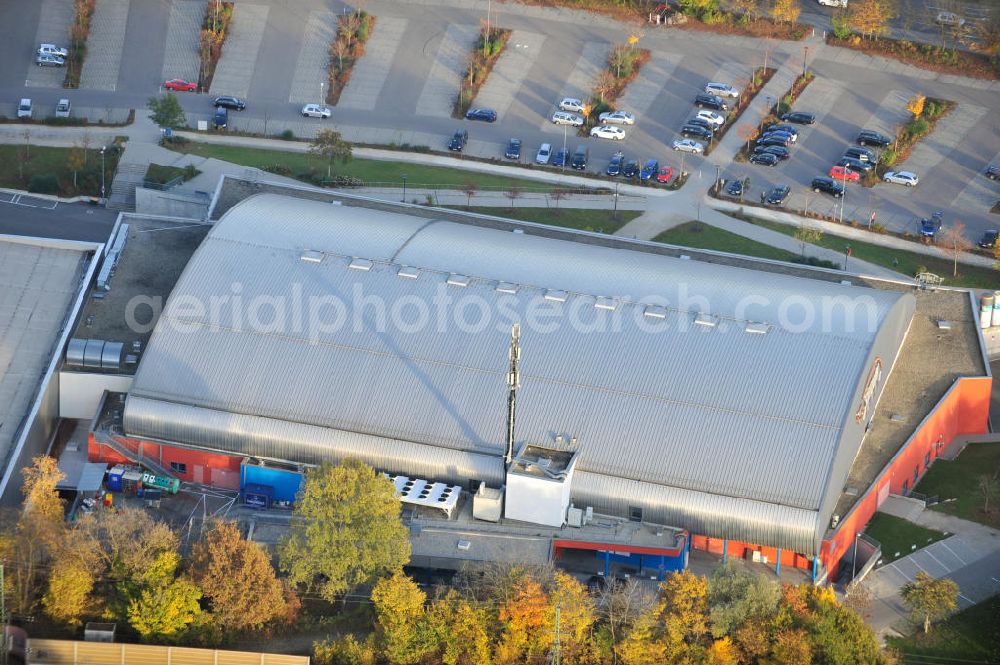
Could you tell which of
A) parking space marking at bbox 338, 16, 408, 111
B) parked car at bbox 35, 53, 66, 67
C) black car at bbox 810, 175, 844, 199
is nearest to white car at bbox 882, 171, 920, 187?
black car at bbox 810, 175, 844, 199

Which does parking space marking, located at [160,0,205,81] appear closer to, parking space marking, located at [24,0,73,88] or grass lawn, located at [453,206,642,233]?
parking space marking, located at [24,0,73,88]

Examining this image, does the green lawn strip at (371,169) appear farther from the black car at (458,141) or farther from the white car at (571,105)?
the white car at (571,105)

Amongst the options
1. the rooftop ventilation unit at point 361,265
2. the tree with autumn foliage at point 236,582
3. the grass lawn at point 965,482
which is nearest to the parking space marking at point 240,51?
the rooftop ventilation unit at point 361,265

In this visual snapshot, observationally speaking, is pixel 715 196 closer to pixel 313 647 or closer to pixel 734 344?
pixel 734 344

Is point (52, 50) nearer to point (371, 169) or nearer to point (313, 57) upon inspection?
point (313, 57)

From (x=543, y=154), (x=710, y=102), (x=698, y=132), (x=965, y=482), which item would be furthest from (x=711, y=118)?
(x=965, y=482)
